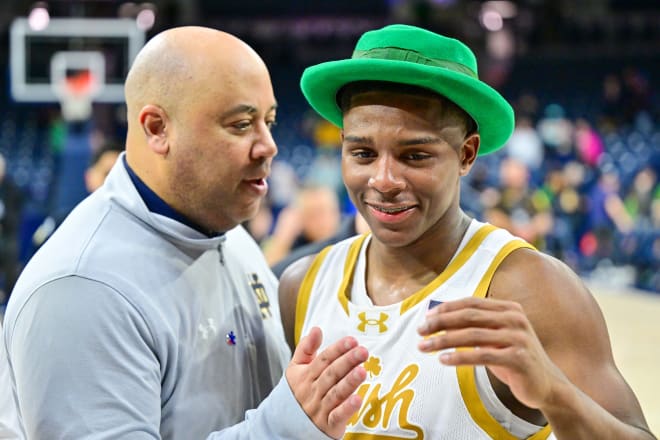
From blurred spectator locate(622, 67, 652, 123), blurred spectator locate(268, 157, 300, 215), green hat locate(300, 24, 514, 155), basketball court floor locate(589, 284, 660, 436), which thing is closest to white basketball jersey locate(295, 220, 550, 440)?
green hat locate(300, 24, 514, 155)

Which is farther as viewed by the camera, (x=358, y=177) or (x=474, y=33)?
(x=474, y=33)

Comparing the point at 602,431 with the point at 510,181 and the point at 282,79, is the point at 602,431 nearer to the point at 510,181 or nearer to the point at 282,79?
the point at 510,181

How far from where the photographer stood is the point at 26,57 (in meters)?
13.8

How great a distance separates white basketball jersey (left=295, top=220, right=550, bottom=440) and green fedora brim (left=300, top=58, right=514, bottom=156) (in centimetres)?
28

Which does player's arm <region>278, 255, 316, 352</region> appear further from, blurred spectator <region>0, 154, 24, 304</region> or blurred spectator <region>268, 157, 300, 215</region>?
blurred spectator <region>268, 157, 300, 215</region>

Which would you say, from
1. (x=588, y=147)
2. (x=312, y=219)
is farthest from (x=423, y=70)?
(x=588, y=147)

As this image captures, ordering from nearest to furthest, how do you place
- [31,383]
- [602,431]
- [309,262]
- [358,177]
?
[602,431], [31,383], [358,177], [309,262]

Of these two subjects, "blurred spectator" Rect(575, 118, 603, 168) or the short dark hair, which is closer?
the short dark hair

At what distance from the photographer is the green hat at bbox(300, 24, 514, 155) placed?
211cm

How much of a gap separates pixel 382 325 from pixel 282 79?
65.8 feet

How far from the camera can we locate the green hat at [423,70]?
2105mm

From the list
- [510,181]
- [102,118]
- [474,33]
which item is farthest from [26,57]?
[474,33]

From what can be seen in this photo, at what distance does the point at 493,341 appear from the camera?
164cm

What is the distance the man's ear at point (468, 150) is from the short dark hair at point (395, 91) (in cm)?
2
